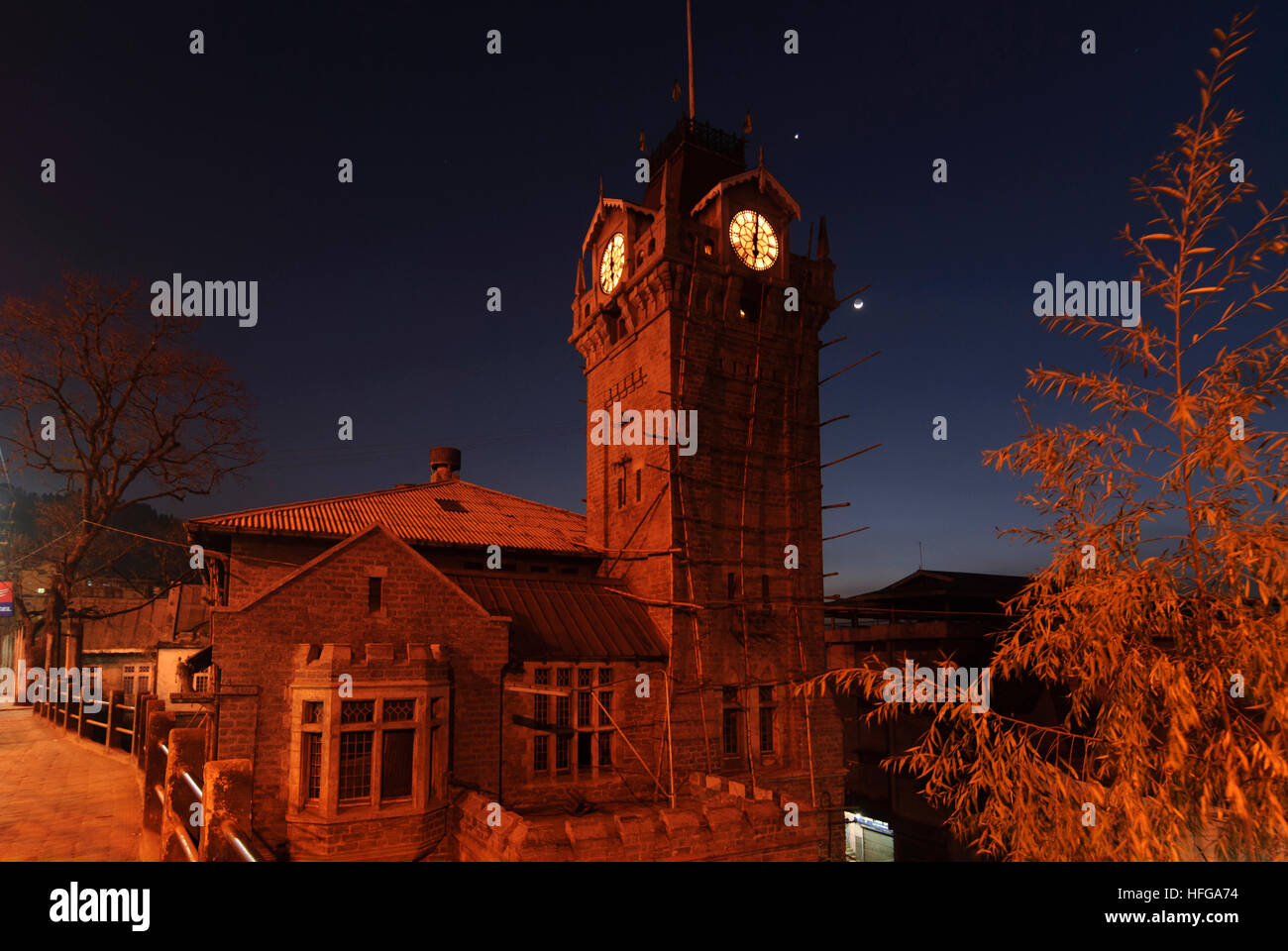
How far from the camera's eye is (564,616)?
24094 millimetres

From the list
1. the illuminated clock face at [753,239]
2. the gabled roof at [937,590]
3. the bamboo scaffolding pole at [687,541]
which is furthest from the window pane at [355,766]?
the gabled roof at [937,590]

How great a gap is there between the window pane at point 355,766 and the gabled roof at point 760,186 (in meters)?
21.1

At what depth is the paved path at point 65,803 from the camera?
1566cm

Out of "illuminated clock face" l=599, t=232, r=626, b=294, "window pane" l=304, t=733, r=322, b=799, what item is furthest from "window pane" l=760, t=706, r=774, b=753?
"illuminated clock face" l=599, t=232, r=626, b=294

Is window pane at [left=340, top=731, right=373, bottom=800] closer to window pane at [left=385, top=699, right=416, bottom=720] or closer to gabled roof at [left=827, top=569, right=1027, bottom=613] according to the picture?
window pane at [left=385, top=699, right=416, bottom=720]

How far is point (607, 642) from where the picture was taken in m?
23.5

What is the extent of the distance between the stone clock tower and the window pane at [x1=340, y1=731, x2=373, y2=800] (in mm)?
9280

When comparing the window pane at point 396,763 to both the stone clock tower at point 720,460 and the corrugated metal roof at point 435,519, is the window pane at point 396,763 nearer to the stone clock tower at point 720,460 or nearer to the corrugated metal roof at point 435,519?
the corrugated metal roof at point 435,519

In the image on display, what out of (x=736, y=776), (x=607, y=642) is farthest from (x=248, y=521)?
(x=736, y=776)

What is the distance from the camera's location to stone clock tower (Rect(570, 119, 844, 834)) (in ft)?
81.1

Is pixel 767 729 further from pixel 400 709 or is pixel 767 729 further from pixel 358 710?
pixel 358 710

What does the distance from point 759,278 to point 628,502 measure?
974 centimetres

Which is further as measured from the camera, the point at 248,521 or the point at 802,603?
the point at 802,603
